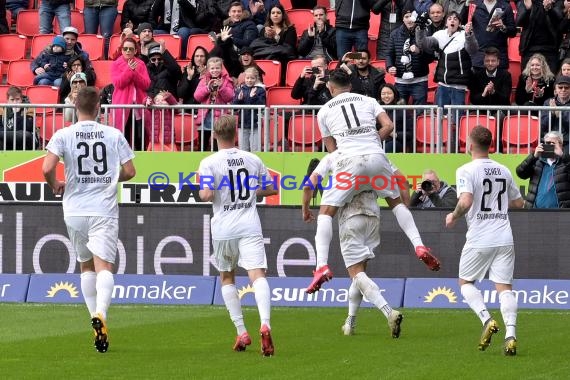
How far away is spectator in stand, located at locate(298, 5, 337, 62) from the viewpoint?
24.5 metres

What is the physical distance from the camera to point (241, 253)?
13227 millimetres

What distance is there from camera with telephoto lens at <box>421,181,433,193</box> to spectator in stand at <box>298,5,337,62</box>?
488 cm

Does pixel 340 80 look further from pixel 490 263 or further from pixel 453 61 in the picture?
pixel 453 61

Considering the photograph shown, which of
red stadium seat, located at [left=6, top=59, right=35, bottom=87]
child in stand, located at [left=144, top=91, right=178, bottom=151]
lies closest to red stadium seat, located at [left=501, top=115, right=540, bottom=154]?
child in stand, located at [left=144, top=91, right=178, bottom=151]

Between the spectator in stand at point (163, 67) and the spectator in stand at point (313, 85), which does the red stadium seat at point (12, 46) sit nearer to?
the spectator in stand at point (163, 67)

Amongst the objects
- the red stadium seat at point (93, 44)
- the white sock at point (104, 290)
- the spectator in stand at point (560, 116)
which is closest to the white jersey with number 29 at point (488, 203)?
the white sock at point (104, 290)

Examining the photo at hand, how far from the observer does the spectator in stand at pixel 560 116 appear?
20.7 meters

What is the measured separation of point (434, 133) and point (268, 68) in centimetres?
457

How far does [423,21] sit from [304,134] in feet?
11.7

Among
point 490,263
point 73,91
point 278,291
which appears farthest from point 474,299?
point 73,91

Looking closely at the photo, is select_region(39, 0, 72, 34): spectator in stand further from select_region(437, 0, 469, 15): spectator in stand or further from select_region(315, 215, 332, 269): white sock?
select_region(315, 215, 332, 269): white sock

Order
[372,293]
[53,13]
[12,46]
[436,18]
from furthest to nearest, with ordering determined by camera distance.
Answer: [12,46] < [53,13] < [436,18] < [372,293]

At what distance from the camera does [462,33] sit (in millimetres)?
22734

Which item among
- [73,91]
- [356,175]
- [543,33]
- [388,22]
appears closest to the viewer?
[356,175]
